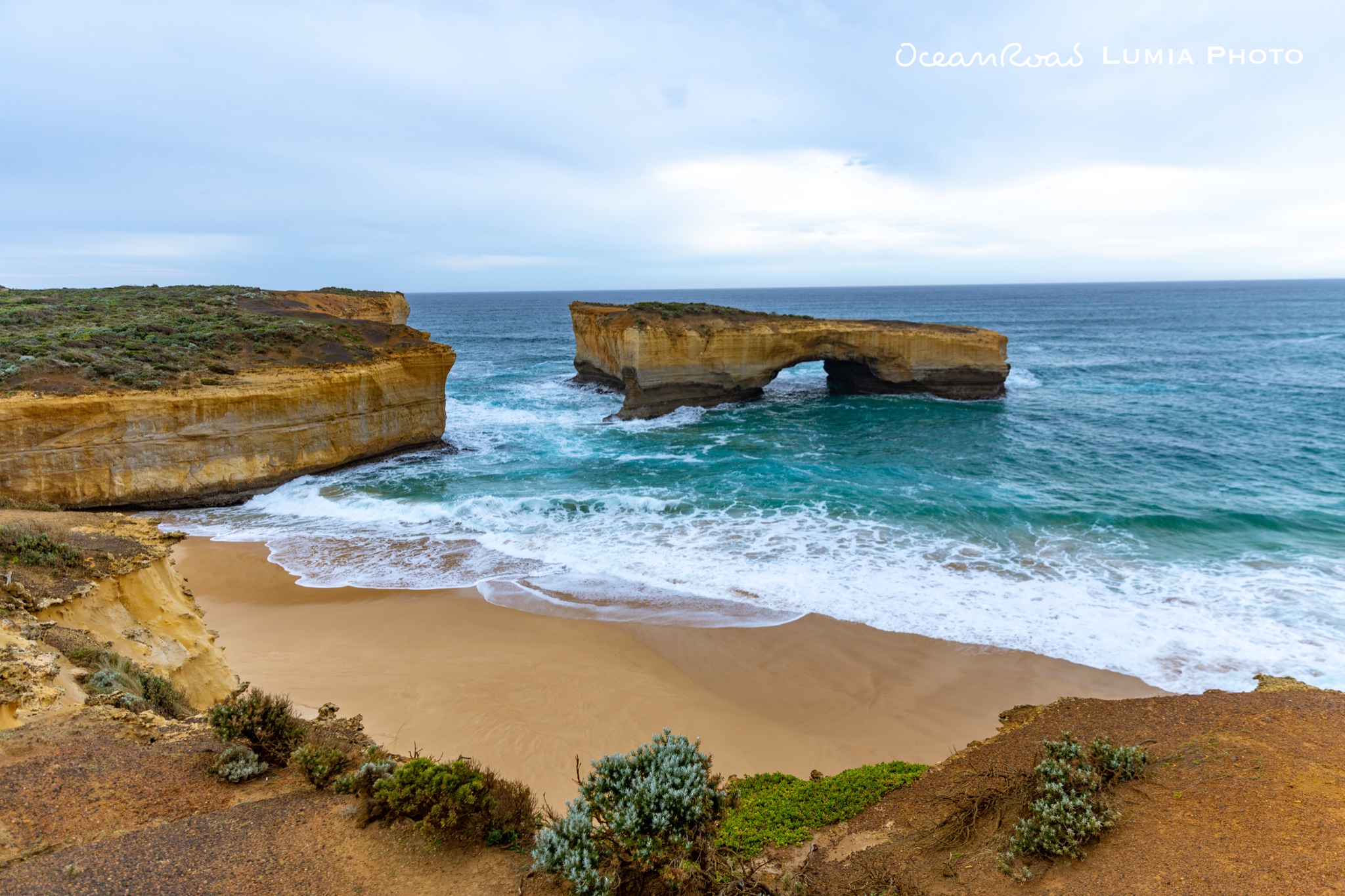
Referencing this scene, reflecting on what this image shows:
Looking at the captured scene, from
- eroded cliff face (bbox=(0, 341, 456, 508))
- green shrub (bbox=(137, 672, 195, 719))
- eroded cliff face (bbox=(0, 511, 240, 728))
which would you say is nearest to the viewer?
eroded cliff face (bbox=(0, 511, 240, 728))

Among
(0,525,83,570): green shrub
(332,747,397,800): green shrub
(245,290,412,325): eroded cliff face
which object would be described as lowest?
(332,747,397,800): green shrub

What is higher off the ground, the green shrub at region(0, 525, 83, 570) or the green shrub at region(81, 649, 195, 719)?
the green shrub at region(0, 525, 83, 570)

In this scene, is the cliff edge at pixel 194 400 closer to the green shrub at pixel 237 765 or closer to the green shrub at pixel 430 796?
the green shrub at pixel 237 765

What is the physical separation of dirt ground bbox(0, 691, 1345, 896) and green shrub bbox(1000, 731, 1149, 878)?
0.12 metres

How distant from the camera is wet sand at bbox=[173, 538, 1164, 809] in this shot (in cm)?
868

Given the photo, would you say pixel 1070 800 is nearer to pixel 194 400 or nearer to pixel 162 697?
pixel 162 697

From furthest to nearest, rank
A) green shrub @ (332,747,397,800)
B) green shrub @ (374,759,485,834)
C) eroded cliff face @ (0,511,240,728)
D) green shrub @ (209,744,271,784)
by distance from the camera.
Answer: eroded cliff face @ (0,511,240,728) < green shrub @ (209,744,271,784) < green shrub @ (332,747,397,800) < green shrub @ (374,759,485,834)

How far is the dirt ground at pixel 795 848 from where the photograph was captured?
440cm

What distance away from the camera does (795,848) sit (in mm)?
5789

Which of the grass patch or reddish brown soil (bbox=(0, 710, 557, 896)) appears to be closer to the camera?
reddish brown soil (bbox=(0, 710, 557, 896))

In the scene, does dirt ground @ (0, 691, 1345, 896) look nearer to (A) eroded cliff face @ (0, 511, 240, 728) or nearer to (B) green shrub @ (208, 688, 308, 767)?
(B) green shrub @ (208, 688, 308, 767)

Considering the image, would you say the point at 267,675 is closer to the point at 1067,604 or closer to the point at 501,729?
the point at 501,729

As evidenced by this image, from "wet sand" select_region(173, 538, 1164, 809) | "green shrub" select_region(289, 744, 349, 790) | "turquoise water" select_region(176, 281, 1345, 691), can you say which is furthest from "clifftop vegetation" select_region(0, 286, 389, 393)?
"green shrub" select_region(289, 744, 349, 790)

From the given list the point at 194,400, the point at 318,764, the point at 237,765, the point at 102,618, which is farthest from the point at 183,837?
the point at 194,400
